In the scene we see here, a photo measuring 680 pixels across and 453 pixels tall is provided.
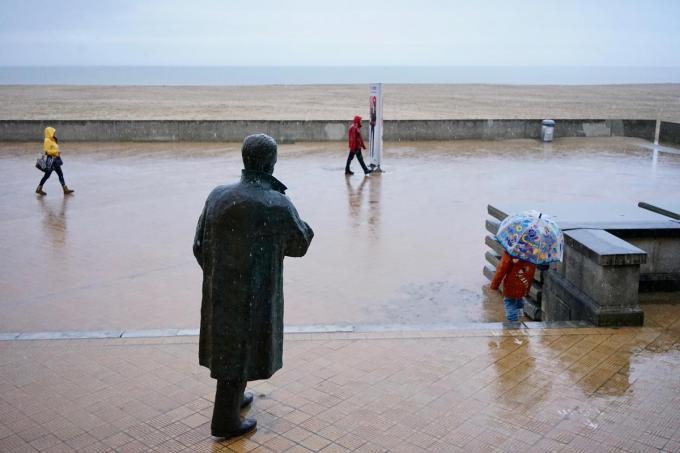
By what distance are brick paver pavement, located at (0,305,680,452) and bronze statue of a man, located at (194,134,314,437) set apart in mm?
745

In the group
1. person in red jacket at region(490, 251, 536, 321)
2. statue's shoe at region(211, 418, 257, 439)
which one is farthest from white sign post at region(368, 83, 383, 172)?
statue's shoe at region(211, 418, 257, 439)

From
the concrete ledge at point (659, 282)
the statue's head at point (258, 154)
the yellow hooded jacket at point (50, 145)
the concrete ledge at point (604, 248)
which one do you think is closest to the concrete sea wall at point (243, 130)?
the yellow hooded jacket at point (50, 145)

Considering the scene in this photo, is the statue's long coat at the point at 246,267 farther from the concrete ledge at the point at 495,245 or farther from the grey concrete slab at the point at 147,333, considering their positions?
the concrete ledge at the point at 495,245

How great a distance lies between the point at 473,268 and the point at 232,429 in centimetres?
595

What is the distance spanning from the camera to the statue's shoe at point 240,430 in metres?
4.79

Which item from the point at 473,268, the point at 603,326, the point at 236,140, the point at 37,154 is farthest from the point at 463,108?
the point at 603,326

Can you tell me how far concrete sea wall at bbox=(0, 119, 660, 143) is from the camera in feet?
84.1

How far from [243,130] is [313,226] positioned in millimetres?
14338

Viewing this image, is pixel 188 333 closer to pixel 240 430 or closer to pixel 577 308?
pixel 240 430

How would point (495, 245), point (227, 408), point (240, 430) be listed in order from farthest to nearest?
1. point (495, 245)
2. point (240, 430)
3. point (227, 408)

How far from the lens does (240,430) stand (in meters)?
4.84

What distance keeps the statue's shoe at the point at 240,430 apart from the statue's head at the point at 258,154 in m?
1.83

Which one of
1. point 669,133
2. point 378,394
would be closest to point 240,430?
point 378,394

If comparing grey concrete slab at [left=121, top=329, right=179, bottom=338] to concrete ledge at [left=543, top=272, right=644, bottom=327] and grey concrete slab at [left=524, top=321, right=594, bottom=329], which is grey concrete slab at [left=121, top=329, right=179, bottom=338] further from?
concrete ledge at [left=543, top=272, right=644, bottom=327]
